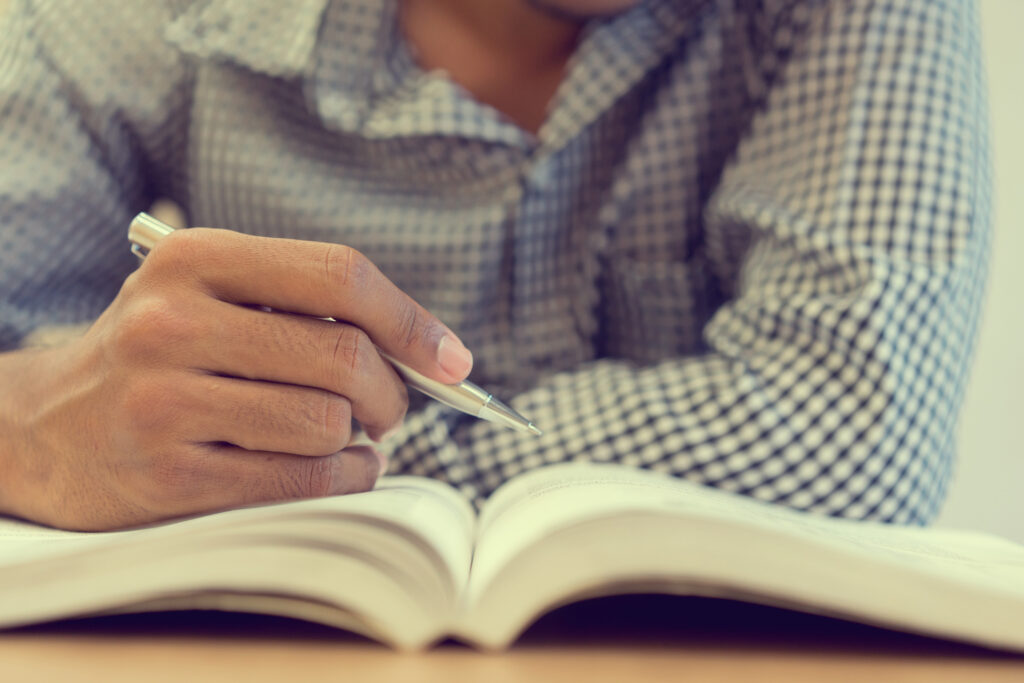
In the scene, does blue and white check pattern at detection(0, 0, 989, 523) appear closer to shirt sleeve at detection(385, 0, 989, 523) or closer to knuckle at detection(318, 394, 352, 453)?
shirt sleeve at detection(385, 0, 989, 523)

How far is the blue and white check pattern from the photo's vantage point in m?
0.49

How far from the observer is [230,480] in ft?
1.09

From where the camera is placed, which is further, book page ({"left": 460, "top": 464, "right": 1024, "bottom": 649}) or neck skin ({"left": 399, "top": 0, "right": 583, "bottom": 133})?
neck skin ({"left": 399, "top": 0, "right": 583, "bottom": 133})

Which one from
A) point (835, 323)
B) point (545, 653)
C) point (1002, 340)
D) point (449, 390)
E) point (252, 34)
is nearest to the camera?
point (545, 653)

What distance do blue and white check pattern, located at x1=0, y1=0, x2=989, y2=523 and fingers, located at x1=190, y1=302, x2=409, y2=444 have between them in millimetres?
227

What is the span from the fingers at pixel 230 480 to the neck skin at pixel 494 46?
506 millimetres

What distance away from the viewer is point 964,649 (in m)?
0.27

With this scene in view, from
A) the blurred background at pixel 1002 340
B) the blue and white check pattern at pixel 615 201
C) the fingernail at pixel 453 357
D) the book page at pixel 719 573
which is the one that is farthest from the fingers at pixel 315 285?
the blurred background at pixel 1002 340

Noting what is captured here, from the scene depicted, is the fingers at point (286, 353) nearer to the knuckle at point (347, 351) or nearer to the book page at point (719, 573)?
the knuckle at point (347, 351)

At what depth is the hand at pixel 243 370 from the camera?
12.8 inches

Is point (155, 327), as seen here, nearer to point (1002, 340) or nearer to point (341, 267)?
point (341, 267)

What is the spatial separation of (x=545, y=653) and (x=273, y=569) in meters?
0.10

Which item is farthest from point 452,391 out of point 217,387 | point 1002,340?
point 1002,340

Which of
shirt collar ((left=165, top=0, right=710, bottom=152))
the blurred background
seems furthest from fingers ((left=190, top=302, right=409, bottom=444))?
the blurred background
